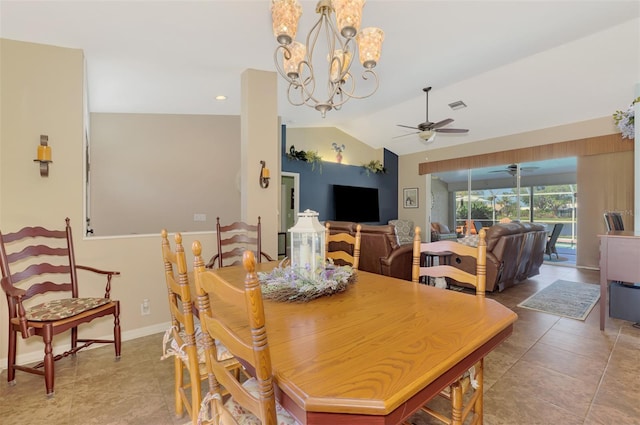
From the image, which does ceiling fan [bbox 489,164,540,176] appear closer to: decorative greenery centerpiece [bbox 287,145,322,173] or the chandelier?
decorative greenery centerpiece [bbox 287,145,322,173]

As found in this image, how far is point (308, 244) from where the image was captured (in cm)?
152

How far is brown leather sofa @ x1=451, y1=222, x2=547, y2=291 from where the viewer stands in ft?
12.5

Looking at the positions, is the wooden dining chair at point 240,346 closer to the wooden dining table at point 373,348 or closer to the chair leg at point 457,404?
the wooden dining table at point 373,348

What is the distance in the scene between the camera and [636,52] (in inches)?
157

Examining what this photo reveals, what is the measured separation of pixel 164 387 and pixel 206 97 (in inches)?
138

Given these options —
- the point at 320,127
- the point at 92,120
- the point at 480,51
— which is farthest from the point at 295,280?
the point at 320,127

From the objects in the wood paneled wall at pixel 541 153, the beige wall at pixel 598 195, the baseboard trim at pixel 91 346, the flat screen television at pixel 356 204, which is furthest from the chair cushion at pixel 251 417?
the wood paneled wall at pixel 541 153

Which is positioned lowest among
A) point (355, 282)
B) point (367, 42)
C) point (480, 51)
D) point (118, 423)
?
point (118, 423)

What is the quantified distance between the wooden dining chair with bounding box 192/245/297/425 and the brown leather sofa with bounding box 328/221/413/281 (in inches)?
115

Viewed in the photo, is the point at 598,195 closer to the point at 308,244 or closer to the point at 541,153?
the point at 541,153

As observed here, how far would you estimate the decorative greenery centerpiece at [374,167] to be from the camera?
331 inches

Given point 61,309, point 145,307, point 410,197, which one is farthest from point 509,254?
point 410,197

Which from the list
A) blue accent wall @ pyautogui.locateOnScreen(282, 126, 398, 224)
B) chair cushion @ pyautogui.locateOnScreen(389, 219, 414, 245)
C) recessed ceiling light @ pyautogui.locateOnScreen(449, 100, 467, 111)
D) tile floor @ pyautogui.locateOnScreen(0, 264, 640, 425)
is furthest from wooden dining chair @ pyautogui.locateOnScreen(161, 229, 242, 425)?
chair cushion @ pyautogui.locateOnScreen(389, 219, 414, 245)

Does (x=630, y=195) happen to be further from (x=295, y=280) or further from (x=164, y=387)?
(x=164, y=387)
